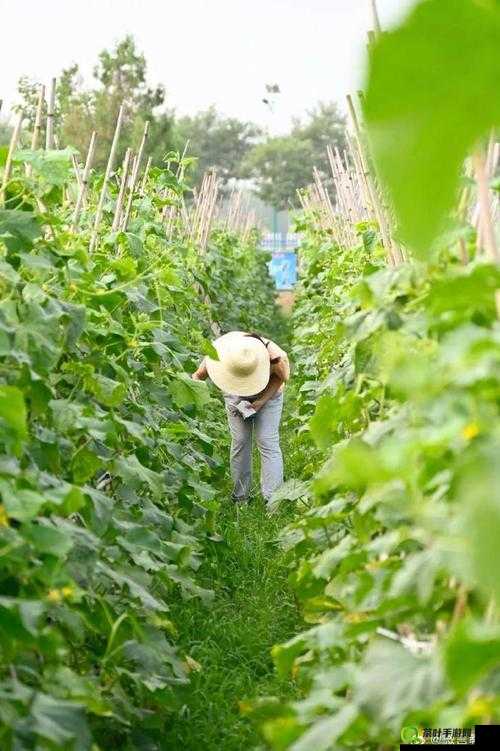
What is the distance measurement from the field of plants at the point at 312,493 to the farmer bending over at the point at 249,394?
836 millimetres

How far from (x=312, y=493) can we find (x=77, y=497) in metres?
1.13

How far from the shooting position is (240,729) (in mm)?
3385

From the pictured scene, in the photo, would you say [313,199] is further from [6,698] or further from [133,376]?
[6,698]

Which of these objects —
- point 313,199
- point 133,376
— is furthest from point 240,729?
point 313,199

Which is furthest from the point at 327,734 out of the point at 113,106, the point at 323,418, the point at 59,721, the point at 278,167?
the point at 278,167

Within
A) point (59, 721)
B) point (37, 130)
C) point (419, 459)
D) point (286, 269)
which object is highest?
point (286, 269)

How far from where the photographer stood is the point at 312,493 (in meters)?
3.00

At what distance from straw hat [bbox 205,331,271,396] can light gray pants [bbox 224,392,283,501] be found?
0.28 m

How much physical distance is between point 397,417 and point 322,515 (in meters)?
0.65

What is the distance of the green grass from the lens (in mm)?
3361

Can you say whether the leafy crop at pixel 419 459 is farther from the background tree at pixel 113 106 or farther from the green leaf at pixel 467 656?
the background tree at pixel 113 106

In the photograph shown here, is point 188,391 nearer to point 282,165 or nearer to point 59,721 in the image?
point 59,721

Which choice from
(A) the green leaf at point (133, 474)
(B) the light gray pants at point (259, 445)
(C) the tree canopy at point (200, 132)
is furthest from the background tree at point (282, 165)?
(A) the green leaf at point (133, 474)

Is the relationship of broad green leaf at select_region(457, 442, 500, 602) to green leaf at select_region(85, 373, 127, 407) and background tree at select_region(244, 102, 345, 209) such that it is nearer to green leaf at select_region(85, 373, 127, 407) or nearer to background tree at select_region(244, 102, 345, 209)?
green leaf at select_region(85, 373, 127, 407)
